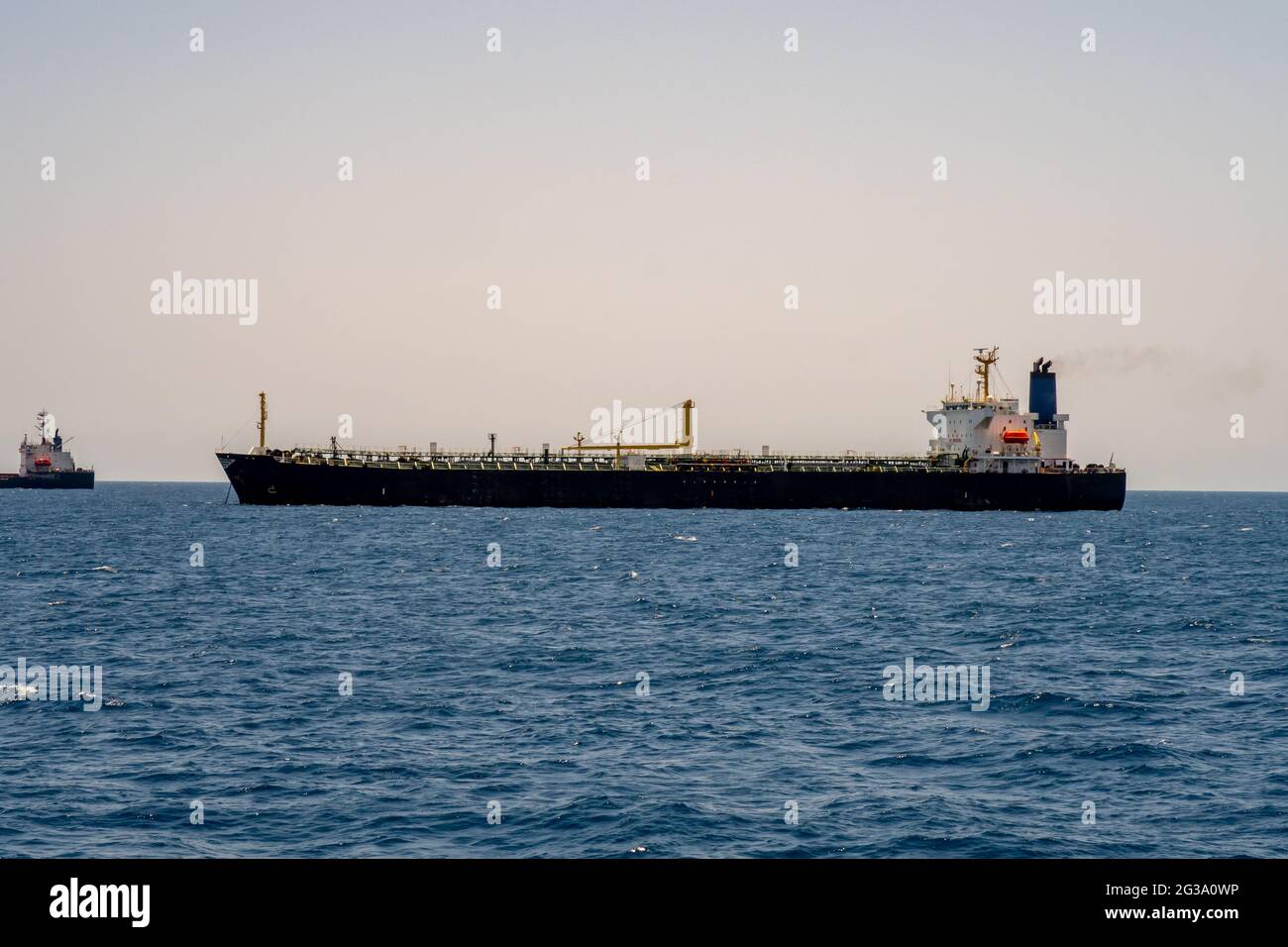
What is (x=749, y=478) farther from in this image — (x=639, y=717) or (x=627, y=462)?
(x=639, y=717)

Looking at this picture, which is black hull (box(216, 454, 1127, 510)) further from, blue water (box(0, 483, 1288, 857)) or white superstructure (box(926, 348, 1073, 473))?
blue water (box(0, 483, 1288, 857))

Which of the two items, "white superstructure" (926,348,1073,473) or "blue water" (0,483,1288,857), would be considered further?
"white superstructure" (926,348,1073,473)

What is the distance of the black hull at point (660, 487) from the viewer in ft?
395

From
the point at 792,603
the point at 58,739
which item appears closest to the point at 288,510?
the point at 792,603

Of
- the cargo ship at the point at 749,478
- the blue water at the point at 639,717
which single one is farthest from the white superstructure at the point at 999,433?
the blue water at the point at 639,717

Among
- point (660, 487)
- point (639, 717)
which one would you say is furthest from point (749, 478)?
point (639, 717)

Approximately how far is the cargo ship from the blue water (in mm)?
62641

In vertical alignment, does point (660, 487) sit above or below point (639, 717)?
above

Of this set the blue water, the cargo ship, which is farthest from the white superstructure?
the blue water

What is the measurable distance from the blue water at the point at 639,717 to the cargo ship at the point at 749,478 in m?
62.6

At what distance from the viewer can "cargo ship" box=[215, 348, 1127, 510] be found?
121m

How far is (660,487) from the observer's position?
12156cm

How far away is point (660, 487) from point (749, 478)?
32.2ft

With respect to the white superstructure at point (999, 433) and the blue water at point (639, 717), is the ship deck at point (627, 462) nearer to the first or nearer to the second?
the white superstructure at point (999, 433)
